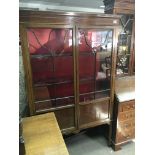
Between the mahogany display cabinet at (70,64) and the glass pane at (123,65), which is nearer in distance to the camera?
the mahogany display cabinet at (70,64)

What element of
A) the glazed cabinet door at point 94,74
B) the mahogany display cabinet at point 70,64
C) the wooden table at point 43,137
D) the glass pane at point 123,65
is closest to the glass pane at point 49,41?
the mahogany display cabinet at point 70,64

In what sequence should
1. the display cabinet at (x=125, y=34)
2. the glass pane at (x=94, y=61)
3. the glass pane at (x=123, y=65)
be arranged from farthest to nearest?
the glass pane at (x=123, y=65)
the display cabinet at (x=125, y=34)
the glass pane at (x=94, y=61)

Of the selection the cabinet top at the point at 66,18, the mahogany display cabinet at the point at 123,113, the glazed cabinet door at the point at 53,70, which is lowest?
the mahogany display cabinet at the point at 123,113

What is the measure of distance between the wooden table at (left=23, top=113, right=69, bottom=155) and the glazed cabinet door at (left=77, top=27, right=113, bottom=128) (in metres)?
0.56

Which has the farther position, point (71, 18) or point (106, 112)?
point (106, 112)

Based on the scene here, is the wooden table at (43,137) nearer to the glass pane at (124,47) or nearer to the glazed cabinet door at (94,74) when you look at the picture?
the glazed cabinet door at (94,74)

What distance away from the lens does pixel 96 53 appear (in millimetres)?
1904

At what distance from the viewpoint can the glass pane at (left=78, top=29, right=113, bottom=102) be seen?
180cm

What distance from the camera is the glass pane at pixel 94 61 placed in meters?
1.80

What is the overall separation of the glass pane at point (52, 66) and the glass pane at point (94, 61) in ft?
0.49

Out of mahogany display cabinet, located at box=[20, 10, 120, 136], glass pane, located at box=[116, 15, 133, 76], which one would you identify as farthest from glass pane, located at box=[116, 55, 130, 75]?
mahogany display cabinet, located at box=[20, 10, 120, 136]
